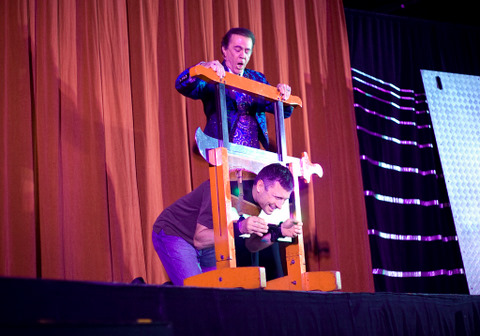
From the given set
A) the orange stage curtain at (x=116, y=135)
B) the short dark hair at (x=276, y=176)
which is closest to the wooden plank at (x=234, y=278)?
the short dark hair at (x=276, y=176)

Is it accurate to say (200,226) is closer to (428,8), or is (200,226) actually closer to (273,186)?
(273,186)

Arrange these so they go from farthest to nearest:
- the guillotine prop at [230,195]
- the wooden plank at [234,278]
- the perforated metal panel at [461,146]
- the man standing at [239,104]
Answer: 1. the perforated metal panel at [461,146]
2. the man standing at [239,104]
3. the guillotine prop at [230,195]
4. the wooden plank at [234,278]

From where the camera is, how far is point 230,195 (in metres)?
2.44

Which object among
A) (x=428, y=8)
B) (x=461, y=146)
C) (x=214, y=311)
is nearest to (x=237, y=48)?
(x=214, y=311)

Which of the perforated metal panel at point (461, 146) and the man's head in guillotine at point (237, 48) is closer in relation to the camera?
the man's head in guillotine at point (237, 48)

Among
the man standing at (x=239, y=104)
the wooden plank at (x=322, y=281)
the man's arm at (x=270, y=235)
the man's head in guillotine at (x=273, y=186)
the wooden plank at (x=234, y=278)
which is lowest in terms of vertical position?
the wooden plank at (x=322, y=281)

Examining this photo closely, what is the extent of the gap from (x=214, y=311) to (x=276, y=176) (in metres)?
0.85

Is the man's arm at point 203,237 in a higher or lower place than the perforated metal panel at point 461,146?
lower

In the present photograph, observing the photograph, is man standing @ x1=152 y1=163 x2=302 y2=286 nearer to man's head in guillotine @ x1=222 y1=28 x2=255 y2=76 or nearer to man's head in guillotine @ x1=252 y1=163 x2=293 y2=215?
man's head in guillotine @ x1=252 y1=163 x2=293 y2=215

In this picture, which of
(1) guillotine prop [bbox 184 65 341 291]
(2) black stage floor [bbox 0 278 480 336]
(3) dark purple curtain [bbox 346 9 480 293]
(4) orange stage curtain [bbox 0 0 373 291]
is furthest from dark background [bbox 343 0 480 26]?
(2) black stage floor [bbox 0 278 480 336]

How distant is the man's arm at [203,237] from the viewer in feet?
8.16

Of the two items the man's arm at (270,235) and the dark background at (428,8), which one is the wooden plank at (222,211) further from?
the dark background at (428,8)

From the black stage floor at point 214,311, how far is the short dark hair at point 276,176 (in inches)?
20.6

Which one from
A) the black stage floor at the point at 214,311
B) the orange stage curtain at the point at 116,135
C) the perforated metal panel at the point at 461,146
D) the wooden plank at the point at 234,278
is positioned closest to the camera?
the black stage floor at the point at 214,311
